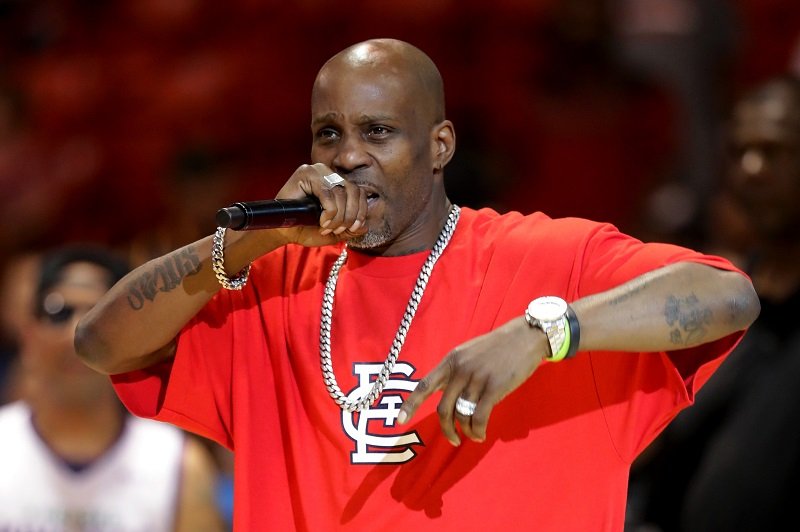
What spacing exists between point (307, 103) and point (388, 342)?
4179 mm

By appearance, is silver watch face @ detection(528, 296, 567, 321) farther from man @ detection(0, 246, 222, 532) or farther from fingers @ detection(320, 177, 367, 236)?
man @ detection(0, 246, 222, 532)

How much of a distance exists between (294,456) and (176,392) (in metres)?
0.28

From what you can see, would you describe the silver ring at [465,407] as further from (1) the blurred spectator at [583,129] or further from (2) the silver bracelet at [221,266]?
(1) the blurred spectator at [583,129]

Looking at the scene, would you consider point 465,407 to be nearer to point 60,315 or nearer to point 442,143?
point 442,143

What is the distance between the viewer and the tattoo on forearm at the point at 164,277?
2564mm

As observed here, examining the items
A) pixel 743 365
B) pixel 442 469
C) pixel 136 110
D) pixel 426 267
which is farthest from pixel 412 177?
pixel 136 110

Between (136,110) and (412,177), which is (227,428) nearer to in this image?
(412,177)

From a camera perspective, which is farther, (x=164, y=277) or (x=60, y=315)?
(x=60, y=315)

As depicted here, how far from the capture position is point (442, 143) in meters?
2.74

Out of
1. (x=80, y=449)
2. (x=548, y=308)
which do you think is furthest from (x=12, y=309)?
(x=548, y=308)

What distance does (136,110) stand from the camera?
6742 mm

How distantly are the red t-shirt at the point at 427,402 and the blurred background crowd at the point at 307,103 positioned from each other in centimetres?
316

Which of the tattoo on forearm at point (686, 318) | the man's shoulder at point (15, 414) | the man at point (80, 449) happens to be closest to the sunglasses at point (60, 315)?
the man at point (80, 449)

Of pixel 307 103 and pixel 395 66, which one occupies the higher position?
pixel 395 66
